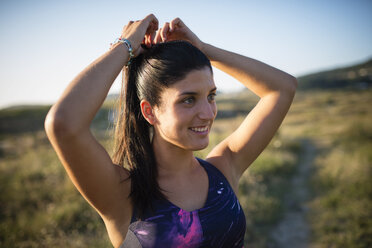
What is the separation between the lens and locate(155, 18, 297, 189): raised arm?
195 centimetres

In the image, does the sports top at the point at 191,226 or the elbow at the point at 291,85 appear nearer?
the sports top at the point at 191,226

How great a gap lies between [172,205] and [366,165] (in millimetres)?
8171

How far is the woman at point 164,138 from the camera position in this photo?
116 cm

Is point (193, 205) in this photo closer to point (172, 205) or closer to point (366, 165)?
point (172, 205)

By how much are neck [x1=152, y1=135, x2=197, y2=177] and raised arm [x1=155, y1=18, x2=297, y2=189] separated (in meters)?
0.31

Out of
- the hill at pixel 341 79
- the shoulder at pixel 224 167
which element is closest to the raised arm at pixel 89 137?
the shoulder at pixel 224 167

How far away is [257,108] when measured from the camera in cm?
205

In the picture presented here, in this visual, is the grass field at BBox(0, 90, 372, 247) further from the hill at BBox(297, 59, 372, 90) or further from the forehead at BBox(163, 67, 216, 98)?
the hill at BBox(297, 59, 372, 90)

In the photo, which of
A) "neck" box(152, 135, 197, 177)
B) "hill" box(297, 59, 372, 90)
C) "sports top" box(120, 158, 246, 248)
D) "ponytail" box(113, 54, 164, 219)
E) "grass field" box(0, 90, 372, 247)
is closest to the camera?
"sports top" box(120, 158, 246, 248)

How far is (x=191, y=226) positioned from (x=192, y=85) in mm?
922

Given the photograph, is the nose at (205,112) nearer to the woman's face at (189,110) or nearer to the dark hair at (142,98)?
the woman's face at (189,110)

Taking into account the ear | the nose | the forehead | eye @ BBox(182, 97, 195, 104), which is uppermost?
the forehead

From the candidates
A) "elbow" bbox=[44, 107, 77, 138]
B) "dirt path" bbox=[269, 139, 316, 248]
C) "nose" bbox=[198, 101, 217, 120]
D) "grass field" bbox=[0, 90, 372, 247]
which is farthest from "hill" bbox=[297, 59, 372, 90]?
"elbow" bbox=[44, 107, 77, 138]

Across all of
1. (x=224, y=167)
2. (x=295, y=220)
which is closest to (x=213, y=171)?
(x=224, y=167)
